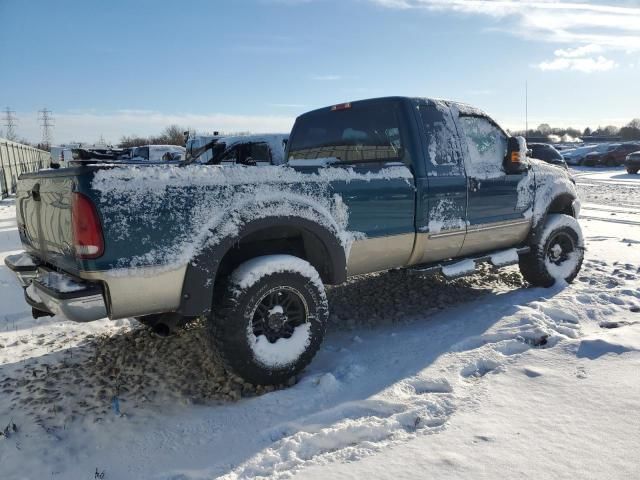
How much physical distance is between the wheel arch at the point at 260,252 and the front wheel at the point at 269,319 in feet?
0.52

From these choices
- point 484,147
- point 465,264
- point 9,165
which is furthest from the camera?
point 9,165

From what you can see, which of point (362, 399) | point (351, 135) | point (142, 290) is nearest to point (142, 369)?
point (142, 290)

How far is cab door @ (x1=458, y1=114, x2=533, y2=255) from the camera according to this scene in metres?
4.56

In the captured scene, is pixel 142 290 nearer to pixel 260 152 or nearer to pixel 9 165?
pixel 260 152

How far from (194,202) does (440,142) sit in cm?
234

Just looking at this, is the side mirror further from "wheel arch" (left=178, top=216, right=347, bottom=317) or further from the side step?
"wheel arch" (left=178, top=216, right=347, bottom=317)

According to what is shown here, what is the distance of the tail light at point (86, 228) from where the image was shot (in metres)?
2.66

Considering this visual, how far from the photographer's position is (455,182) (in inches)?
171

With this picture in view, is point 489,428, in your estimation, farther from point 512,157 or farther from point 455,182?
point 512,157

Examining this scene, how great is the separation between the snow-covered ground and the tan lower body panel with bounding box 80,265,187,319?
67 cm

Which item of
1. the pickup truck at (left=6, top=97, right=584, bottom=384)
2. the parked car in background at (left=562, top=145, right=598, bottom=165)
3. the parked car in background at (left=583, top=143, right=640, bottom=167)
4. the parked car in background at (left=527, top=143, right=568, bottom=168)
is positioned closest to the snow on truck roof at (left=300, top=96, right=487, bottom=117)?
the pickup truck at (left=6, top=97, right=584, bottom=384)

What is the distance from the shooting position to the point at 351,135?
464 centimetres

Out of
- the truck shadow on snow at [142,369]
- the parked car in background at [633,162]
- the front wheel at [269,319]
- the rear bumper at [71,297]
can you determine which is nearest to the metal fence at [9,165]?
the truck shadow on snow at [142,369]

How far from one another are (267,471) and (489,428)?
1157 millimetres
